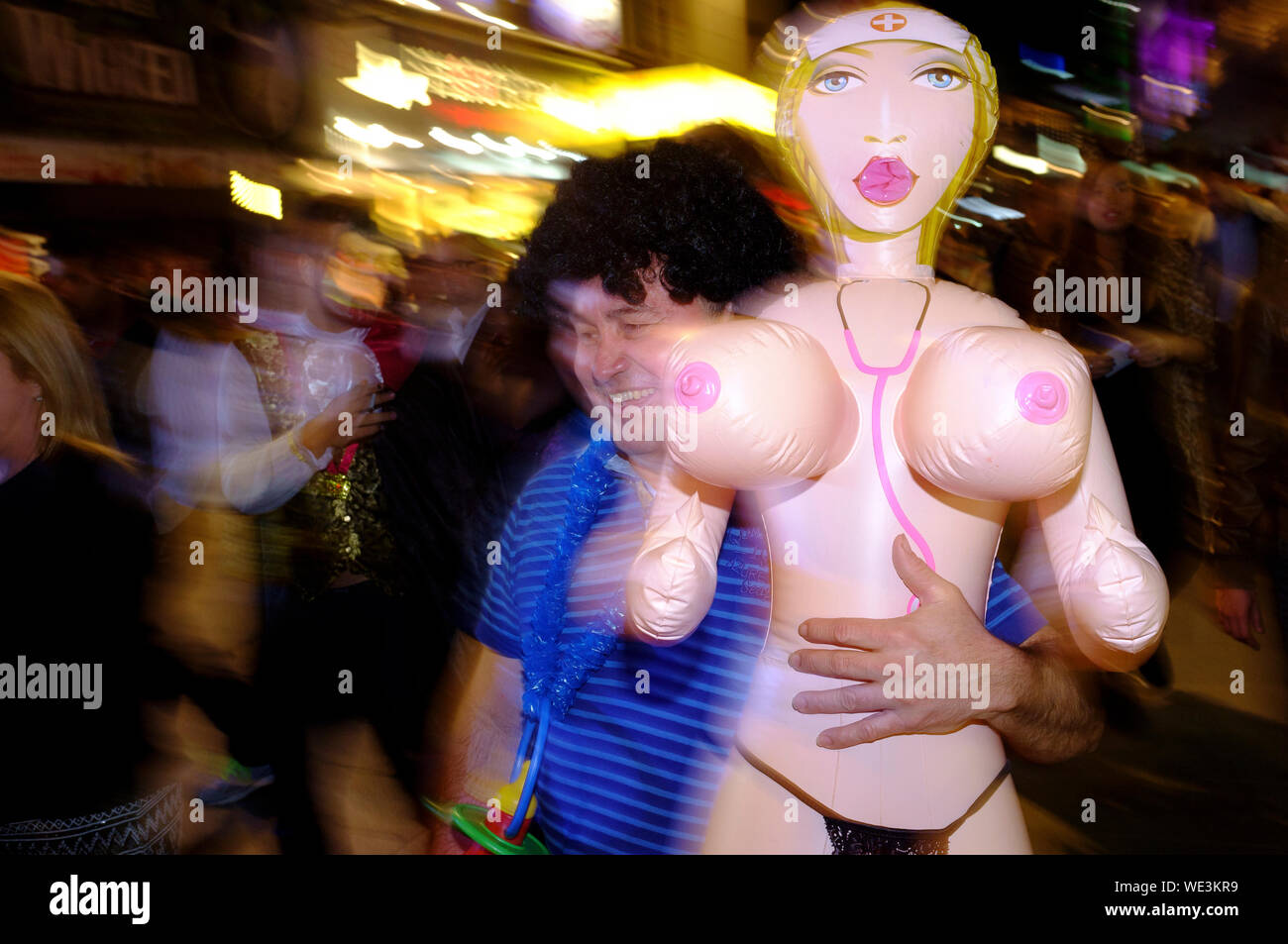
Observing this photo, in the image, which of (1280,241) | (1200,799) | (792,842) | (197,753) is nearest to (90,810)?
(197,753)

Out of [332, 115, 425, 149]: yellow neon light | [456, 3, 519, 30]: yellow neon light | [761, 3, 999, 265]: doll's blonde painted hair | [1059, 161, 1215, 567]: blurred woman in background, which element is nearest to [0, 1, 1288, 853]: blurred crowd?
[1059, 161, 1215, 567]: blurred woman in background

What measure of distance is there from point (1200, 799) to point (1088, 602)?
0.74 m

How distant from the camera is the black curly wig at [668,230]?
1.25m

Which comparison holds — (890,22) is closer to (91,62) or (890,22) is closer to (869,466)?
(869,466)

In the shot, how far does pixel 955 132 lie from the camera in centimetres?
103

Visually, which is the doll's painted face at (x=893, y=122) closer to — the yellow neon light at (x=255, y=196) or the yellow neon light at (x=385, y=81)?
the yellow neon light at (x=385, y=81)

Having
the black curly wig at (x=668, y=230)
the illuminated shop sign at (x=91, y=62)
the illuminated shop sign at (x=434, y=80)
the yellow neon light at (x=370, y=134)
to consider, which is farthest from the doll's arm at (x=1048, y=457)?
the illuminated shop sign at (x=91, y=62)

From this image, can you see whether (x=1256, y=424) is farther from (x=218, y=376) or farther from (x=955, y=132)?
(x=218, y=376)

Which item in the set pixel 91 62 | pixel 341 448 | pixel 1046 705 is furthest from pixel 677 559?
pixel 91 62

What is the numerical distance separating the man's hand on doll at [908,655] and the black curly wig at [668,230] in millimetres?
446

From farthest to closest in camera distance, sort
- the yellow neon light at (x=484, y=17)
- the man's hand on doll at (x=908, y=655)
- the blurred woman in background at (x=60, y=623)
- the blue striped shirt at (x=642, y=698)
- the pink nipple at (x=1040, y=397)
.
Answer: the yellow neon light at (x=484, y=17), the blurred woman in background at (x=60, y=623), the blue striped shirt at (x=642, y=698), the man's hand on doll at (x=908, y=655), the pink nipple at (x=1040, y=397)

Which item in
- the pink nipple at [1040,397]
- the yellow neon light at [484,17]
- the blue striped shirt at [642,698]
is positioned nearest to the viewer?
the pink nipple at [1040,397]

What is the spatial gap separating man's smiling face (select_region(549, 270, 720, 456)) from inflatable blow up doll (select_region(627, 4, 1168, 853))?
17 cm

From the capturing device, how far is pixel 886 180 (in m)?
1.03
